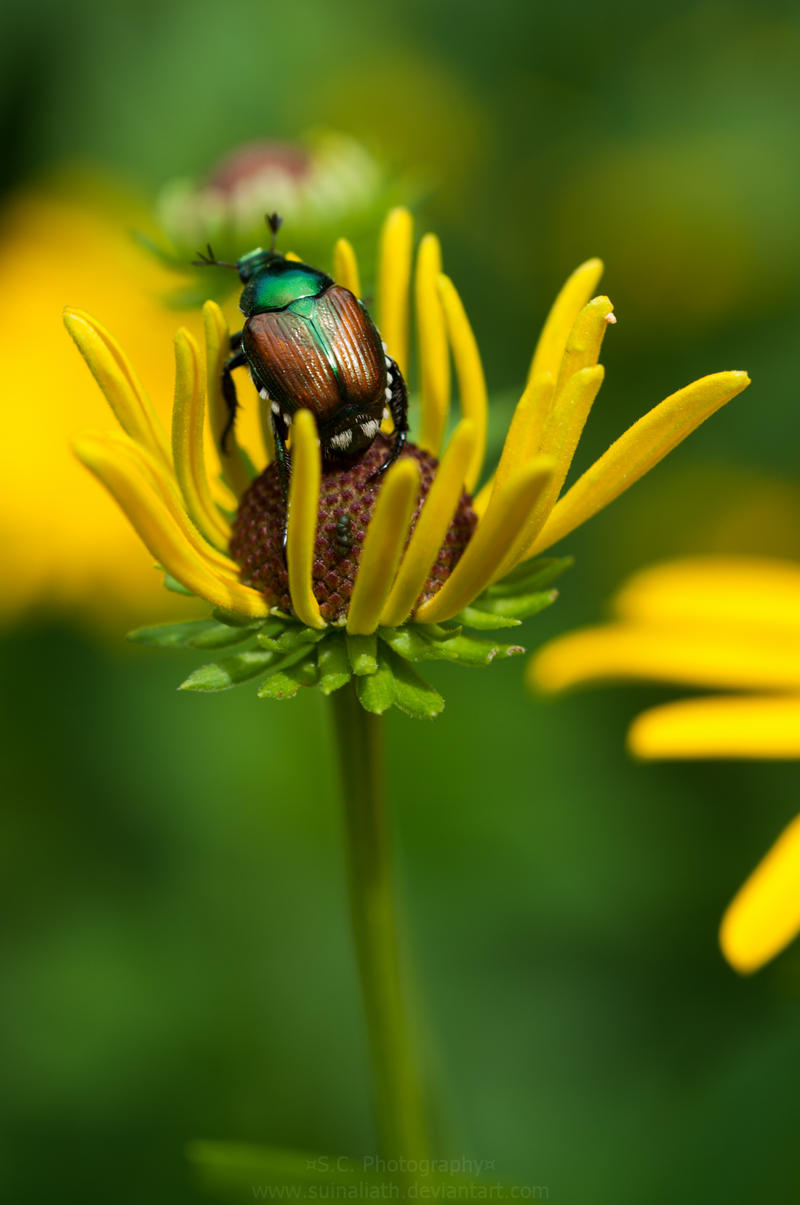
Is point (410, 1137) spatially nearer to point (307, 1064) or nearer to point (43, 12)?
point (307, 1064)

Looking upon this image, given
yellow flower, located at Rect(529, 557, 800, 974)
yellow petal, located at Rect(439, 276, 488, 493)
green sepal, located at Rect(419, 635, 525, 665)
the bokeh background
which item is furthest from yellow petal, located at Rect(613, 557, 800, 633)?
green sepal, located at Rect(419, 635, 525, 665)

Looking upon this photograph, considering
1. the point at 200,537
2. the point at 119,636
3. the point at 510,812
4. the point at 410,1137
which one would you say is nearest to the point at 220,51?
the point at 119,636

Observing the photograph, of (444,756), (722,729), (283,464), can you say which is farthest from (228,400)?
(444,756)

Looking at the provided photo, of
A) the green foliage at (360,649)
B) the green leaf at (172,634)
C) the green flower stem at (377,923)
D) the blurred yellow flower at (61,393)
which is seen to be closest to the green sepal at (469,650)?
the green foliage at (360,649)

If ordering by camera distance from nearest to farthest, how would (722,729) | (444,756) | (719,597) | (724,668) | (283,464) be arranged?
(283,464) → (722,729) → (724,668) → (719,597) → (444,756)

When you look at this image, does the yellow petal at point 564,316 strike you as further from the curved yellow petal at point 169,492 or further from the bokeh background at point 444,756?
the bokeh background at point 444,756

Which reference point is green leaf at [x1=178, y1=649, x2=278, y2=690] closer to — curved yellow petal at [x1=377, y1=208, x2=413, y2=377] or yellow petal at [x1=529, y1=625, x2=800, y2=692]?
curved yellow petal at [x1=377, y1=208, x2=413, y2=377]

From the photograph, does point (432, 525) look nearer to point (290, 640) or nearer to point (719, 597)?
point (290, 640)
